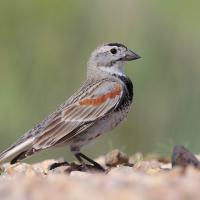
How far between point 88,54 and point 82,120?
158 inches

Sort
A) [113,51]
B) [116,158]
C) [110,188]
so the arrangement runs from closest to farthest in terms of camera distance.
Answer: [110,188] → [116,158] → [113,51]

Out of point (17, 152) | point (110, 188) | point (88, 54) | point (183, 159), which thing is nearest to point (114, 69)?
point (17, 152)

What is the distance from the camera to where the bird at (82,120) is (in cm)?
856

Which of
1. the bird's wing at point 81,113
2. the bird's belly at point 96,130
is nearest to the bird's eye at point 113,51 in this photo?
the bird's wing at point 81,113

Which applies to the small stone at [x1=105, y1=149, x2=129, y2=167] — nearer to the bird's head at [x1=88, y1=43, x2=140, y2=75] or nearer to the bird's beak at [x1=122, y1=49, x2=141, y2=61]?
the bird's head at [x1=88, y1=43, x2=140, y2=75]

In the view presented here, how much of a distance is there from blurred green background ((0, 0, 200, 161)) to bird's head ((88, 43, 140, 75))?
2165mm

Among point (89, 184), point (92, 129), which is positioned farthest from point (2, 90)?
point (89, 184)

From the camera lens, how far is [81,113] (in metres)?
8.88

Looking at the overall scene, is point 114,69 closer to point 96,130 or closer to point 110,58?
point 110,58

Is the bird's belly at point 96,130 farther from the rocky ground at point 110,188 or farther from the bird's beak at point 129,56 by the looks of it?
the rocky ground at point 110,188

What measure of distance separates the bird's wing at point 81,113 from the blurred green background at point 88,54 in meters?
2.60

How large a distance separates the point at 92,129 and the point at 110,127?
6.7 inches

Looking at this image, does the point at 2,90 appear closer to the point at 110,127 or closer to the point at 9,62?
the point at 9,62

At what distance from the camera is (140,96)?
12422 mm
